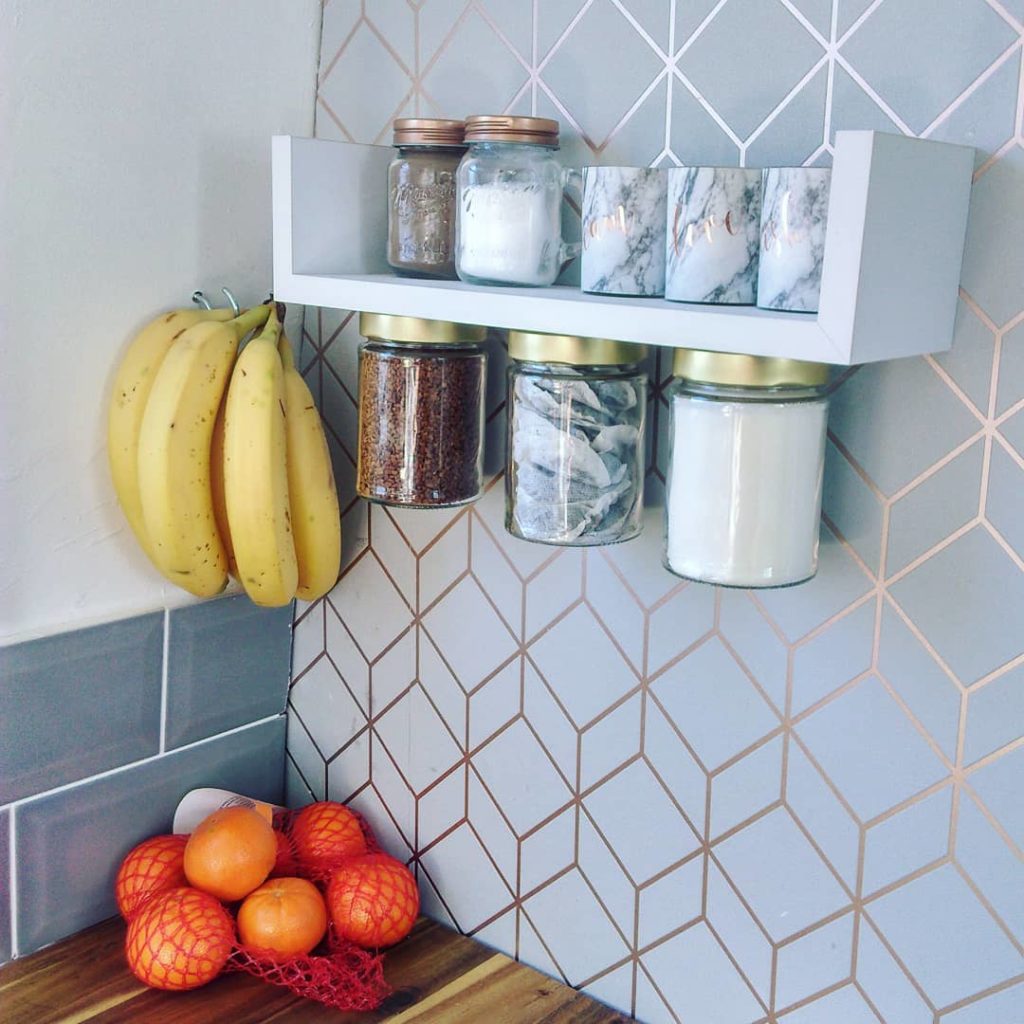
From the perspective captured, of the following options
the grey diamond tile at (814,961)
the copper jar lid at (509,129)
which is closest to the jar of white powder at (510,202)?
the copper jar lid at (509,129)

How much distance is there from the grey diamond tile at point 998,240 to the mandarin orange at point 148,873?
2.80ft

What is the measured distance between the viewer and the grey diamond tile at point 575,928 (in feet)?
3.72

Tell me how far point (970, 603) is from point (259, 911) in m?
0.67

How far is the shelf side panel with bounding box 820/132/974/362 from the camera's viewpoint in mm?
732

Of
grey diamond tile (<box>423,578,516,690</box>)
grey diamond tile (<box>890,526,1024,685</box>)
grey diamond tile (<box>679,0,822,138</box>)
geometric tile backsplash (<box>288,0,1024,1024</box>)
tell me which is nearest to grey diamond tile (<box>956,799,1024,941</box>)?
geometric tile backsplash (<box>288,0,1024,1024</box>)

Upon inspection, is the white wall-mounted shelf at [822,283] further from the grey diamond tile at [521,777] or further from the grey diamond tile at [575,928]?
the grey diamond tile at [575,928]

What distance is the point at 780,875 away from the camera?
101cm

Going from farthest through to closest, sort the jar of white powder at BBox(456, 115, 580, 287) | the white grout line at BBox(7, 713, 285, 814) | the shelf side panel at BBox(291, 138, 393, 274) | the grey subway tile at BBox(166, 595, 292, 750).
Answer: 1. the grey subway tile at BBox(166, 595, 292, 750)
2. the white grout line at BBox(7, 713, 285, 814)
3. the shelf side panel at BBox(291, 138, 393, 274)
4. the jar of white powder at BBox(456, 115, 580, 287)

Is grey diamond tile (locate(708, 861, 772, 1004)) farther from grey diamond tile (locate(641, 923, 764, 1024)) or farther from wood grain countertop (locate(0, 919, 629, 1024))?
wood grain countertop (locate(0, 919, 629, 1024))

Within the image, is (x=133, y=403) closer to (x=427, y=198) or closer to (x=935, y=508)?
(x=427, y=198)

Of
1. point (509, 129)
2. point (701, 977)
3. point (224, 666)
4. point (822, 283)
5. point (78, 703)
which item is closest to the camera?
point (822, 283)

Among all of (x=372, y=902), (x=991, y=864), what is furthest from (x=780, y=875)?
(x=372, y=902)

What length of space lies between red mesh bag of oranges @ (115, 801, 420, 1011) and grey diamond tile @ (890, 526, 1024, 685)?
1.83ft

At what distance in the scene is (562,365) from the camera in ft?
3.13
